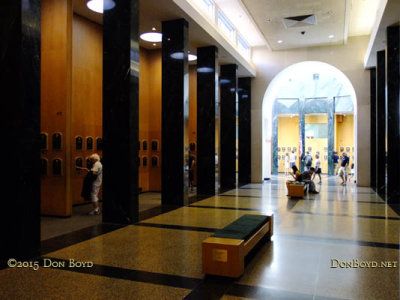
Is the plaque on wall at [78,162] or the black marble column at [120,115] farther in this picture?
the plaque on wall at [78,162]

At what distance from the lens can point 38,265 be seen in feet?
16.6

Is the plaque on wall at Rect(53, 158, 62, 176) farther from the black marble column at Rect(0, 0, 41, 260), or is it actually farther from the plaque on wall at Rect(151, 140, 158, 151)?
the plaque on wall at Rect(151, 140, 158, 151)

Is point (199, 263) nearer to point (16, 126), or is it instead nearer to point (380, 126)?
point (16, 126)

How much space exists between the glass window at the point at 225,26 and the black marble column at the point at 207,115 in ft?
5.21

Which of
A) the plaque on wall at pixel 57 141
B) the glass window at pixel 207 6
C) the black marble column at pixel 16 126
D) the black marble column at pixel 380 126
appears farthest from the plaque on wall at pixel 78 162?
the black marble column at pixel 380 126

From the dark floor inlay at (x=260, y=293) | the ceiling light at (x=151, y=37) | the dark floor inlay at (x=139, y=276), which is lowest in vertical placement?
the dark floor inlay at (x=260, y=293)

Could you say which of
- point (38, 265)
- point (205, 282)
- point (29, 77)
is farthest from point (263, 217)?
point (29, 77)

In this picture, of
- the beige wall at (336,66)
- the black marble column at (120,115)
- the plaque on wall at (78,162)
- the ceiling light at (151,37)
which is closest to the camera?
the black marble column at (120,115)

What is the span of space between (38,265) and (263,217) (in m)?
3.74

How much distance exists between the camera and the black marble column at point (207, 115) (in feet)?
43.6

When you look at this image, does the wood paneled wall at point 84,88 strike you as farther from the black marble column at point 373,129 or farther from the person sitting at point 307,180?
the black marble column at point 373,129

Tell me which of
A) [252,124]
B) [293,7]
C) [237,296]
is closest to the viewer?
[237,296]

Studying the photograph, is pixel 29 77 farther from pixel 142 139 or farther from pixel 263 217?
pixel 142 139

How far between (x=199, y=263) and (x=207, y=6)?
10.3 m
